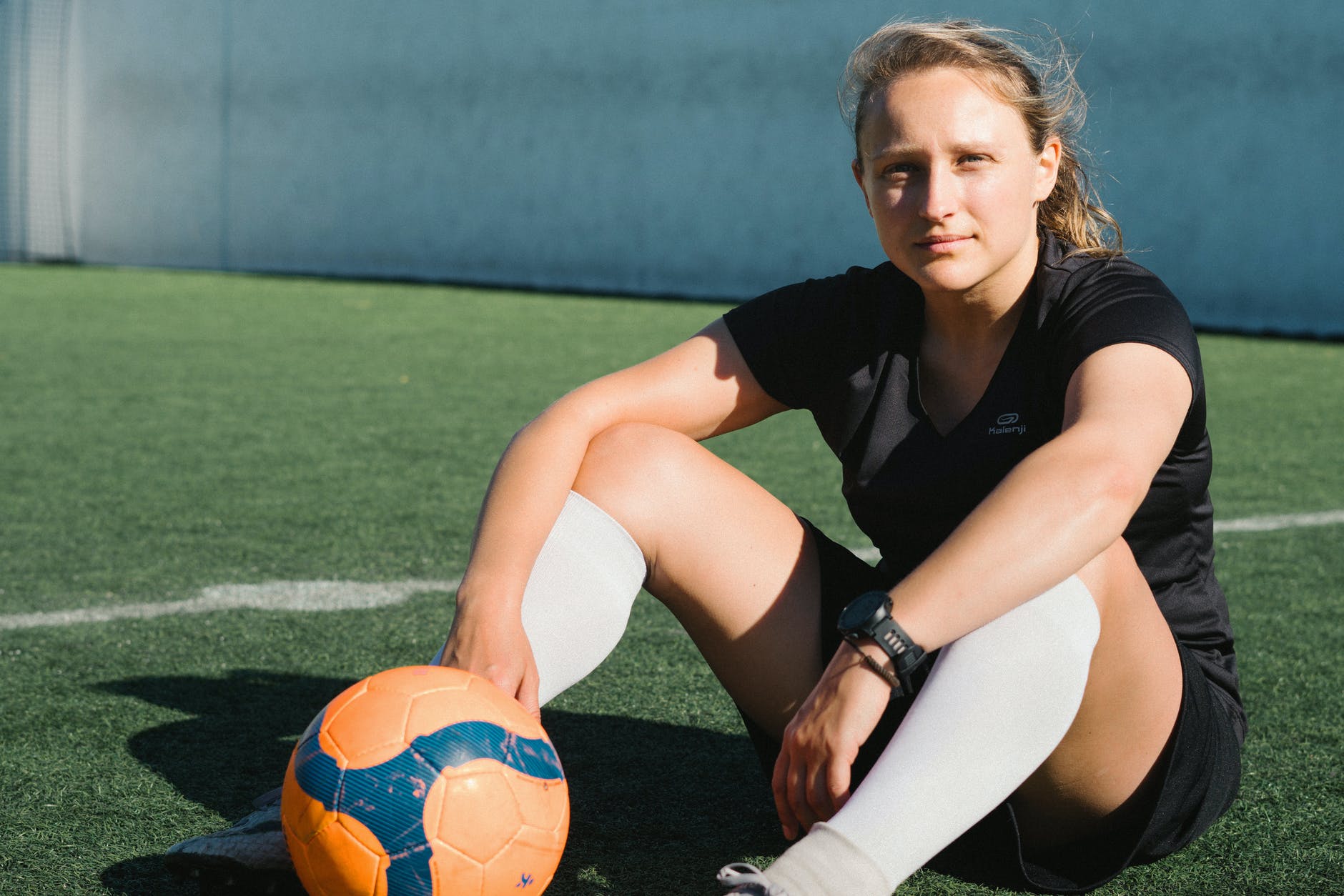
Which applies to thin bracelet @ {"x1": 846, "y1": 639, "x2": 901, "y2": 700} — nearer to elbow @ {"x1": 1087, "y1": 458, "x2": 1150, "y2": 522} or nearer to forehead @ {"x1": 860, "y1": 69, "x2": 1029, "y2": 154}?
elbow @ {"x1": 1087, "y1": 458, "x2": 1150, "y2": 522}

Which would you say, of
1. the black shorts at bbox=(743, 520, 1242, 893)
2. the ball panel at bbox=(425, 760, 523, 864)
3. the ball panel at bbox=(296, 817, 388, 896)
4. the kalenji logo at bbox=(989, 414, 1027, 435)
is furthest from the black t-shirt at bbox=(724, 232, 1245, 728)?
the ball panel at bbox=(296, 817, 388, 896)

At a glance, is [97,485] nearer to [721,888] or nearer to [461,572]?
[461,572]

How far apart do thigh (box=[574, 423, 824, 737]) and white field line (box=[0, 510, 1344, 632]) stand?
5.58 feet

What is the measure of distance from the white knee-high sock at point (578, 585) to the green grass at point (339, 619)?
349mm

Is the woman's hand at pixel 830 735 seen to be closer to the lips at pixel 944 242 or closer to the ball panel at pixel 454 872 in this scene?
the ball panel at pixel 454 872

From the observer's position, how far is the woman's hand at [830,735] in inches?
60.2

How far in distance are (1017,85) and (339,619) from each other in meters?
2.13

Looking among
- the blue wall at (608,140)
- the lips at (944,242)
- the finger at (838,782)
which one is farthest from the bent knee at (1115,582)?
the blue wall at (608,140)

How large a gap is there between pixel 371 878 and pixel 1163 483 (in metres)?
1.11

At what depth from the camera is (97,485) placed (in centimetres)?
496

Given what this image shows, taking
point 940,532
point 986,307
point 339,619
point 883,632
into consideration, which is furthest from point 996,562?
point 339,619

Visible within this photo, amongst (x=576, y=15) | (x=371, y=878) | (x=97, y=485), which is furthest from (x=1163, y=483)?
(x=576, y=15)

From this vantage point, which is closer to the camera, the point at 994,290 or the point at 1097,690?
the point at 1097,690

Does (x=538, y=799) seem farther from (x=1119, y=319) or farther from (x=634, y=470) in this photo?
(x=1119, y=319)
